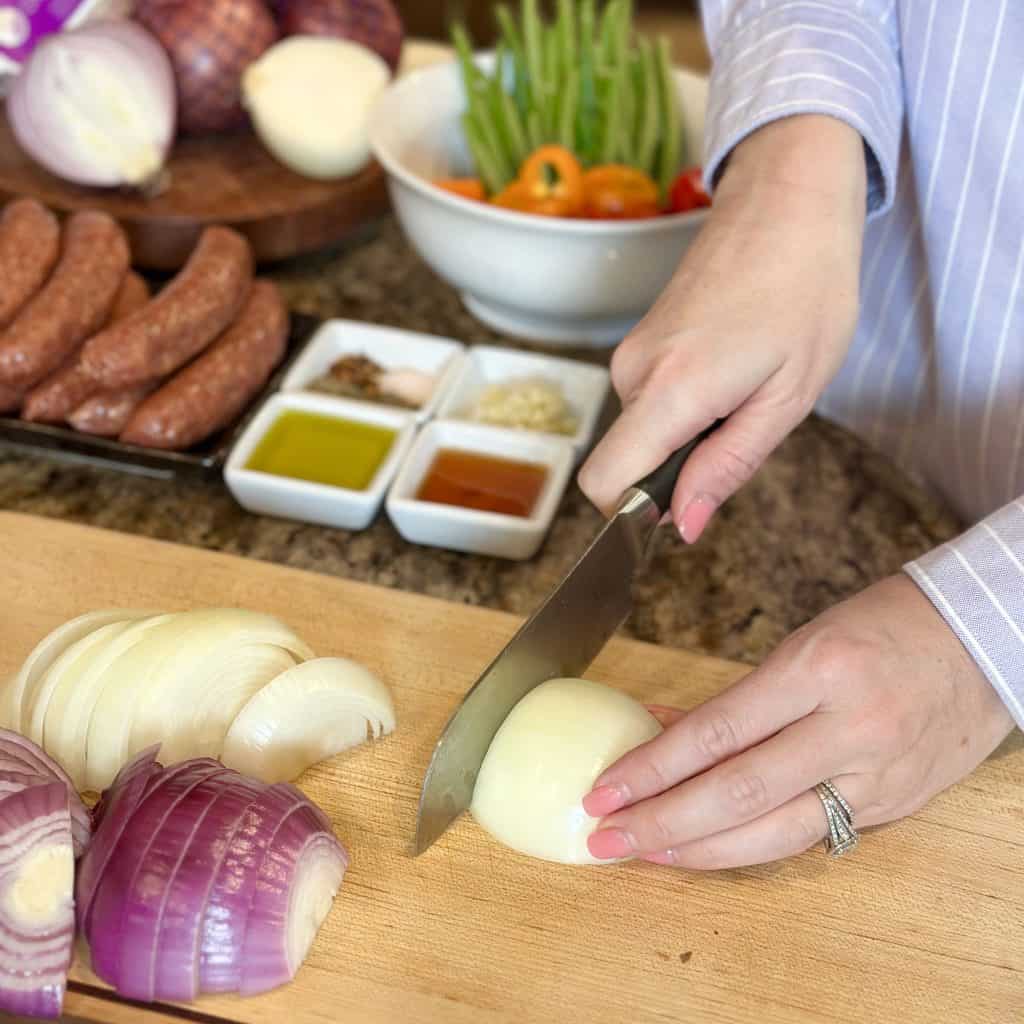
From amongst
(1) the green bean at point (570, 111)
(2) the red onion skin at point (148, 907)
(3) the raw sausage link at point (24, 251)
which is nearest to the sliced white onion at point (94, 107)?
(3) the raw sausage link at point (24, 251)

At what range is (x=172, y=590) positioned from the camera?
1.47 metres

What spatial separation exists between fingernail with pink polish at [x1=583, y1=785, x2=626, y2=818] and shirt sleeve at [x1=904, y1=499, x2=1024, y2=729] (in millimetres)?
342

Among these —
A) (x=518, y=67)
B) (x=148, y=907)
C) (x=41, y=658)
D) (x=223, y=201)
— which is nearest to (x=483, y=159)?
(x=518, y=67)

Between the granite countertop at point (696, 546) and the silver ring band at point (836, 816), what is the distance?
0.40 m

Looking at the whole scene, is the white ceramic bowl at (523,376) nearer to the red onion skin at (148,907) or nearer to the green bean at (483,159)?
the green bean at (483,159)

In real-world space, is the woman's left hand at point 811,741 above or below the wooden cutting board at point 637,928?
above

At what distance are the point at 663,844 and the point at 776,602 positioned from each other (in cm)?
56

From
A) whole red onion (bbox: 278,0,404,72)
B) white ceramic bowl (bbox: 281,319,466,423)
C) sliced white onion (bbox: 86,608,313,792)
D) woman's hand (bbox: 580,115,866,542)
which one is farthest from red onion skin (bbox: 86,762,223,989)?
whole red onion (bbox: 278,0,404,72)

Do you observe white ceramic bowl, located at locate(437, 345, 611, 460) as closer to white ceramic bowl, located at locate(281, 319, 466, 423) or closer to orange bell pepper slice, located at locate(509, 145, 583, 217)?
white ceramic bowl, located at locate(281, 319, 466, 423)

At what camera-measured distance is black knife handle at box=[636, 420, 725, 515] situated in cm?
127

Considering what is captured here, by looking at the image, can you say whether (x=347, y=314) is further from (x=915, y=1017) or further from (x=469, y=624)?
(x=915, y=1017)

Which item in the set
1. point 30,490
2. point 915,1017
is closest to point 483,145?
point 30,490

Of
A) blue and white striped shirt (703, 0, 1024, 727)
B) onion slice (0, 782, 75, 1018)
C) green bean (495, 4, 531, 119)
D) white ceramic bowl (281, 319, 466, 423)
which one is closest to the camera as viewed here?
onion slice (0, 782, 75, 1018)

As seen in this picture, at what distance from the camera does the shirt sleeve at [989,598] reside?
1.08 metres
